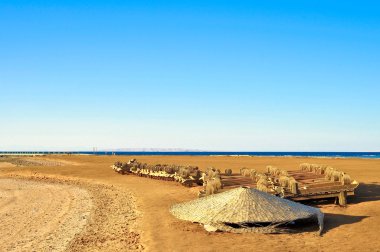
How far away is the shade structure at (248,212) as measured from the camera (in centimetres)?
1512

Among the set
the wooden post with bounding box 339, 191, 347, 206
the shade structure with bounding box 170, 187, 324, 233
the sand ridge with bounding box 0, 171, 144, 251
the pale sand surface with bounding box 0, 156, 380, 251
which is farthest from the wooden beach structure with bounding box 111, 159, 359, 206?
the sand ridge with bounding box 0, 171, 144, 251

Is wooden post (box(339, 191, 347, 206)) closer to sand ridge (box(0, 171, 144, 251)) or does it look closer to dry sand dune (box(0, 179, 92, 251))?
sand ridge (box(0, 171, 144, 251))

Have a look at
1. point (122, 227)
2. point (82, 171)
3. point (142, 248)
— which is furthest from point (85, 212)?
point (82, 171)

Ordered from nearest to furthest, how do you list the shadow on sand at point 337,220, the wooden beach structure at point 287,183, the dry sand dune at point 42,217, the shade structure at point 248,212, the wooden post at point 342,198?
the shade structure at point 248,212 < the dry sand dune at point 42,217 < the shadow on sand at point 337,220 < the wooden beach structure at point 287,183 < the wooden post at point 342,198

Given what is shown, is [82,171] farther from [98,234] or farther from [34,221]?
[98,234]

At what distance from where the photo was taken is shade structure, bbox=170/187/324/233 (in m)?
15.1

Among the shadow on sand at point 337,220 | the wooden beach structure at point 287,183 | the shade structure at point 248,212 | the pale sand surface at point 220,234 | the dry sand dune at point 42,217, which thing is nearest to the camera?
the pale sand surface at point 220,234

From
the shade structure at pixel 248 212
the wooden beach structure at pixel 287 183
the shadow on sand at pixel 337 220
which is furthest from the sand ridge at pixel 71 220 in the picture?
the shadow on sand at pixel 337 220

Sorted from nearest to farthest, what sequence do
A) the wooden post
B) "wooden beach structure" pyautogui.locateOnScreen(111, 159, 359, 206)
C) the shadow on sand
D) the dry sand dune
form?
the dry sand dune < the shadow on sand < "wooden beach structure" pyautogui.locateOnScreen(111, 159, 359, 206) < the wooden post

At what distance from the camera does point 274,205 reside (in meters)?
15.7

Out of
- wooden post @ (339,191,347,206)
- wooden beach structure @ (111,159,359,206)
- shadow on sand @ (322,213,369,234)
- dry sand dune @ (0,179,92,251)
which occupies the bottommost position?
dry sand dune @ (0,179,92,251)

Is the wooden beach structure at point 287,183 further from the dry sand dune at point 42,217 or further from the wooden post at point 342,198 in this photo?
the dry sand dune at point 42,217

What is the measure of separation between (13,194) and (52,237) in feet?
54.7

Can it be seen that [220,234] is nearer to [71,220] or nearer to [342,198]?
[71,220]
